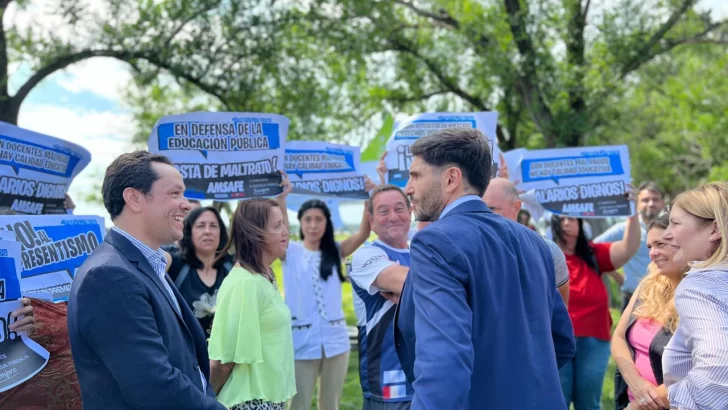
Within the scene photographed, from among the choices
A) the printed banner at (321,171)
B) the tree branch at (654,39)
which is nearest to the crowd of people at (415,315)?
the printed banner at (321,171)

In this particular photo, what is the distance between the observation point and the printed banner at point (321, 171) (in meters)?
6.08

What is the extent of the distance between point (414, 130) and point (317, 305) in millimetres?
1684

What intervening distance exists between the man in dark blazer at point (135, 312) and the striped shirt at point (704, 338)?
5.69 ft

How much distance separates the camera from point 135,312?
7.75ft

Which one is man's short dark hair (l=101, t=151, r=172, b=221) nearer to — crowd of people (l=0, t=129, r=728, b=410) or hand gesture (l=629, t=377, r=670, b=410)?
crowd of people (l=0, t=129, r=728, b=410)

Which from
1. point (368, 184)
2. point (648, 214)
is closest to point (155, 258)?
point (368, 184)

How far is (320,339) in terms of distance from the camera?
5.58m

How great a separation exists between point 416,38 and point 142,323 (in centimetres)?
1368

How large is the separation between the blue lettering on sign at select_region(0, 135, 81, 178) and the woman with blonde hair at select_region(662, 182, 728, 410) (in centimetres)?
375

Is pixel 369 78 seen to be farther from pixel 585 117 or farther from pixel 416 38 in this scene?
pixel 585 117

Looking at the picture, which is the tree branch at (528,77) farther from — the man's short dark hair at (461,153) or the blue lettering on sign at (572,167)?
the man's short dark hair at (461,153)

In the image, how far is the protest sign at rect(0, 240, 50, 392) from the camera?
9.77 feet

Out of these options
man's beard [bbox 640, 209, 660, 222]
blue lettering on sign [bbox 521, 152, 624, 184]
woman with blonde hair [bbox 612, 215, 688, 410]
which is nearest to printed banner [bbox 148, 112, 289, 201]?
blue lettering on sign [bbox 521, 152, 624, 184]

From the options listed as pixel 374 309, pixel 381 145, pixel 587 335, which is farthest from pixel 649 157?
pixel 374 309
